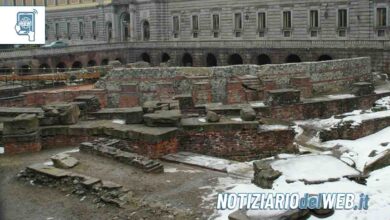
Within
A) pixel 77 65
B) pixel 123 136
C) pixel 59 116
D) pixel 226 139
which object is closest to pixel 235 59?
pixel 77 65

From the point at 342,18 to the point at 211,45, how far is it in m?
11.3

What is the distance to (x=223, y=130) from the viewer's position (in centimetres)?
1505

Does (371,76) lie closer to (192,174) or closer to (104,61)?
(192,174)

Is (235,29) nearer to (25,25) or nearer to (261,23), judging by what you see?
(261,23)

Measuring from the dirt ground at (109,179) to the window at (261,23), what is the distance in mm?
32833

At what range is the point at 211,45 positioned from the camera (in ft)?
150

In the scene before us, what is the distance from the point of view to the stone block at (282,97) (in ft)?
65.1

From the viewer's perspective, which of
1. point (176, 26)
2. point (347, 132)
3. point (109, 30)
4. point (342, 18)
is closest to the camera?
point (347, 132)

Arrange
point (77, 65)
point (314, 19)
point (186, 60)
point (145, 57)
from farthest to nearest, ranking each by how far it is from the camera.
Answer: point (145, 57) → point (186, 60) → point (77, 65) → point (314, 19)

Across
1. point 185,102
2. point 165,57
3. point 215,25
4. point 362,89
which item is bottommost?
point 185,102

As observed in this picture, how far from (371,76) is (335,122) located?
9565mm

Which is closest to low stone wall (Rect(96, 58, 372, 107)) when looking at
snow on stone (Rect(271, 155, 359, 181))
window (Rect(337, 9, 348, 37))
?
snow on stone (Rect(271, 155, 359, 181))

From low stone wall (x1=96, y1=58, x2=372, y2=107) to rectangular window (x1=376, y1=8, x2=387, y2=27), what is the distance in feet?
42.9

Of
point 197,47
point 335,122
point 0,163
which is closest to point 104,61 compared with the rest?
point 197,47
